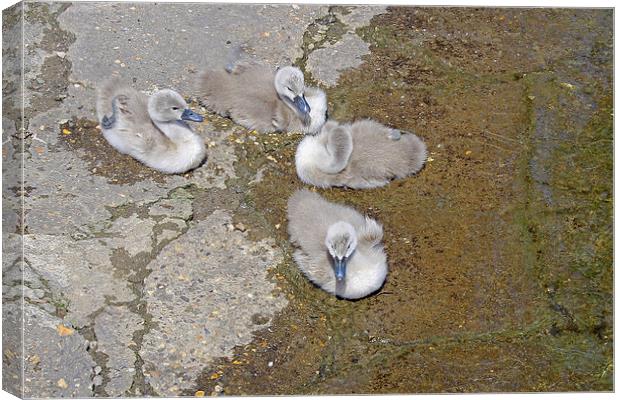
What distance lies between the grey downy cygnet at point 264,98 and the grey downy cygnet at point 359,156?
0.28ft

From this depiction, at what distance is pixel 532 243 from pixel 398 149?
0.65m

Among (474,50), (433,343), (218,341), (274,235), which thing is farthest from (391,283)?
Result: (474,50)

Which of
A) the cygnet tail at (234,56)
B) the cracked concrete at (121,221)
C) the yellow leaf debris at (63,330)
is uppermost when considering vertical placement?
the cygnet tail at (234,56)

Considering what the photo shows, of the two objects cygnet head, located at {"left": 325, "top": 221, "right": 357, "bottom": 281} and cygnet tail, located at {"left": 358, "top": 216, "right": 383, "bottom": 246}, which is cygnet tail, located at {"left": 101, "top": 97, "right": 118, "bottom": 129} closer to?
cygnet head, located at {"left": 325, "top": 221, "right": 357, "bottom": 281}

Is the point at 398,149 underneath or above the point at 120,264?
above

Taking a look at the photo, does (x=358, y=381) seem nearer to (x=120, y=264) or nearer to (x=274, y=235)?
(x=274, y=235)

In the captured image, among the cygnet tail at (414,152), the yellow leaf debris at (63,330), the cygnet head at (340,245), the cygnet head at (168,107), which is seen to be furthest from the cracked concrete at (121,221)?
the cygnet tail at (414,152)

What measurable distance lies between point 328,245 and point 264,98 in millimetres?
613

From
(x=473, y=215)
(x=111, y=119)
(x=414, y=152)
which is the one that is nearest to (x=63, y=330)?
(x=111, y=119)

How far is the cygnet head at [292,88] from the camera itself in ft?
8.62

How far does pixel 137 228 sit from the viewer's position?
2.70 m

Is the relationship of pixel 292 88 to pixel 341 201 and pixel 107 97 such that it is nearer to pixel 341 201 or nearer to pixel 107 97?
pixel 341 201

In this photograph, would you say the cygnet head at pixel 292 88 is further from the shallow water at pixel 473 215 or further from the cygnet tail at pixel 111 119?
the cygnet tail at pixel 111 119

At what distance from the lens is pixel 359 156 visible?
105 inches
